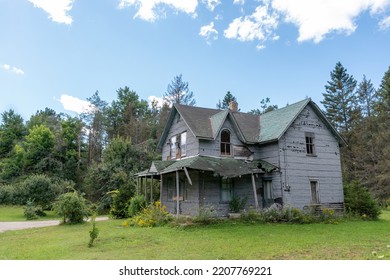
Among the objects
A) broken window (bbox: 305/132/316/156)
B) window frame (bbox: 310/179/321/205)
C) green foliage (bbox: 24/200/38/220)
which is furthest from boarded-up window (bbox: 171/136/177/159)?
green foliage (bbox: 24/200/38/220)

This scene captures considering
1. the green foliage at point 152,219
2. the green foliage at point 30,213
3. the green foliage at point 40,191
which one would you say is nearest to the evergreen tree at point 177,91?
the green foliage at point 40,191

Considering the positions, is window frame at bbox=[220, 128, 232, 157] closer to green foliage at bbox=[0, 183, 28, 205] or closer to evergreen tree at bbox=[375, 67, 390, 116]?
green foliage at bbox=[0, 183, 28, 205]

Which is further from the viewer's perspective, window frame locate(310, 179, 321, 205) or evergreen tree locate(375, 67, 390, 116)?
evergreen tree locate(375, 67, 390, 116)

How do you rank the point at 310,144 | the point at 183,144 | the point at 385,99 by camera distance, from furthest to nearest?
the point at 385,99
the point at 310,144
the point at 183,144

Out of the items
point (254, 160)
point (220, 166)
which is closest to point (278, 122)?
point (254, 160)

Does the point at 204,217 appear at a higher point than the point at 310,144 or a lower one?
lower

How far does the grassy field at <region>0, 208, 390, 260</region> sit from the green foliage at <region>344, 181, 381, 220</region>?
7681 mm

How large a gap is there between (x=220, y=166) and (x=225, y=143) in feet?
9.24

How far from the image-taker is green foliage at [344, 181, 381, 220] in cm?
2106

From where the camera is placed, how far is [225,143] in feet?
68.3

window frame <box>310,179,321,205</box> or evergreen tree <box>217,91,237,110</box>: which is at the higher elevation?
evergreen tree <box>217,91,237,110</box>

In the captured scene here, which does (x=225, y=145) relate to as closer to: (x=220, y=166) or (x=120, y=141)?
(x=220, y=166)
